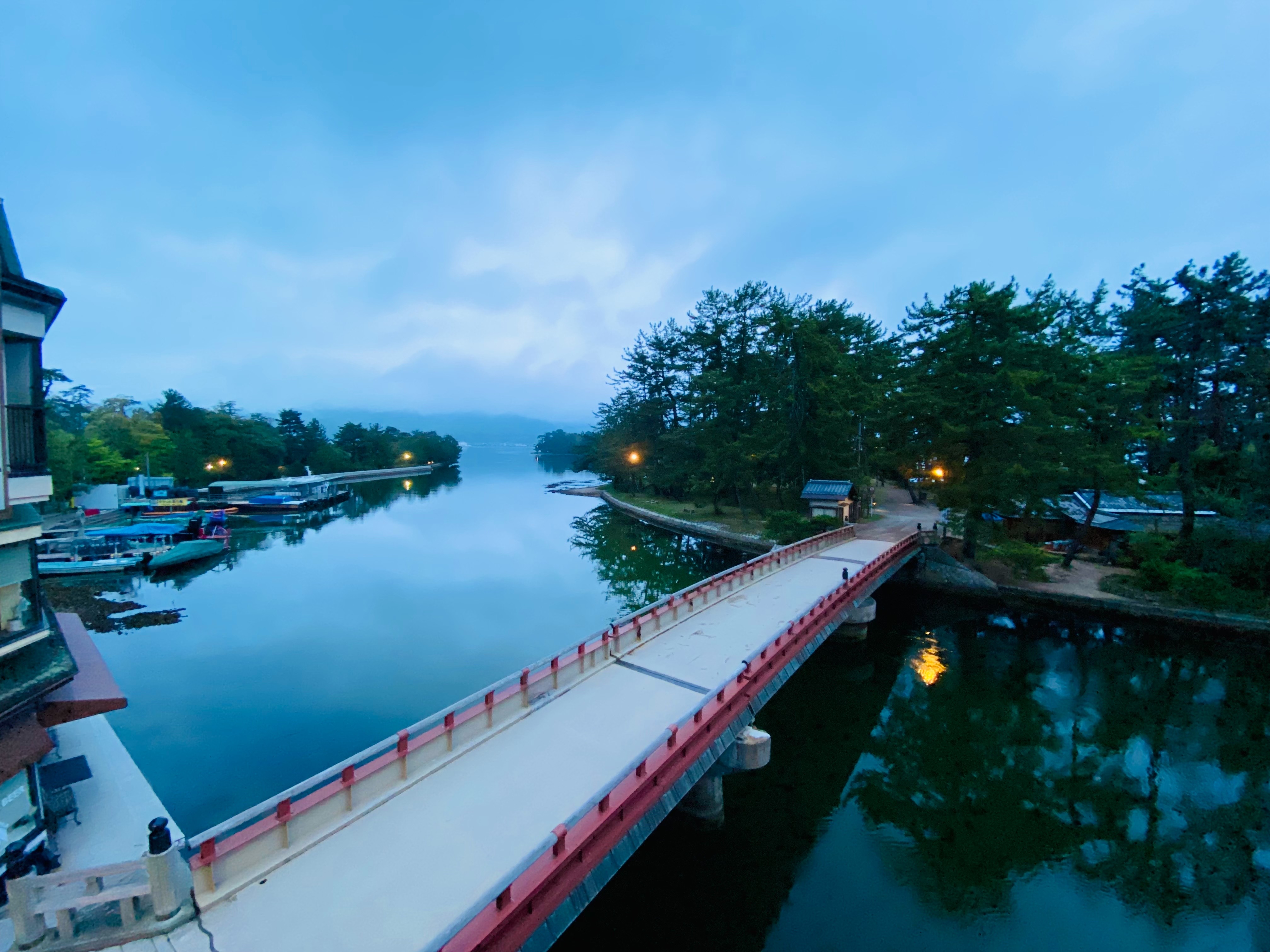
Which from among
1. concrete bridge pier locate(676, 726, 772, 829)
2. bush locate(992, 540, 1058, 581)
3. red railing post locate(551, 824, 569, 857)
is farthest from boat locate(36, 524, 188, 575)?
bush locate(992, 540, 1058, 581)

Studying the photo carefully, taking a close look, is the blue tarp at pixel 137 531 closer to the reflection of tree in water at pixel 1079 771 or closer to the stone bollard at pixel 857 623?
the stone bollard at pixel 857 623

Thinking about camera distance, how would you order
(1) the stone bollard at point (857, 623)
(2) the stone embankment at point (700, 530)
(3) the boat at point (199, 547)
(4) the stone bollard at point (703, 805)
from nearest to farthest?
(4) the stone bollard at point (703, 805) → (1) the stone bollard at point (857, 623) → (3) the boat at point (199, 547) → (2) the stone embankment at point (700, 530)

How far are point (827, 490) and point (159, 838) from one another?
82.6 feet

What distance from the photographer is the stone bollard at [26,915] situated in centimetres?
371

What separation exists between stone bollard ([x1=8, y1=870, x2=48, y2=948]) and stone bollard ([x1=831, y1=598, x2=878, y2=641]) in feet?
53.5

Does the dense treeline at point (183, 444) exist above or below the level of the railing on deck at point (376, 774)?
above

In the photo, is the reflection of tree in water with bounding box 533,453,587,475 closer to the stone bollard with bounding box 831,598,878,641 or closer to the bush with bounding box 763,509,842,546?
the bush with bounding box 763,509,842,546

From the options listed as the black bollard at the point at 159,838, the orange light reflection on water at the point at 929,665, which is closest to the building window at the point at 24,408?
the black bollard at the point at 159,838

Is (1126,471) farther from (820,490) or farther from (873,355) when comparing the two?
(873,355)

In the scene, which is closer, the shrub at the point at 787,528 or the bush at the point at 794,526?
the bush at the point at 794,526

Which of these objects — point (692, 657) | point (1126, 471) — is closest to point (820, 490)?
point (1126, 471)

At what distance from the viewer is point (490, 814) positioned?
5734mm

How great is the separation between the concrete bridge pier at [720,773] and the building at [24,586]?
781 cm

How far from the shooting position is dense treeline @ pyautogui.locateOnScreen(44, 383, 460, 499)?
41625 mm
